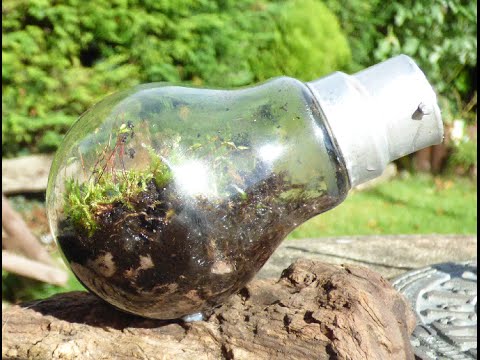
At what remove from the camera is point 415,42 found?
6555 millimetres

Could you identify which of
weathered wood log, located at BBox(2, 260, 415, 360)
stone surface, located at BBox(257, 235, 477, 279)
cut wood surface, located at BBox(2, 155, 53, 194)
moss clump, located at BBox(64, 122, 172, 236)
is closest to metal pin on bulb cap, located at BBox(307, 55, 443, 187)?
weathered wood log, located at BBox(2, 260, 415, 360)

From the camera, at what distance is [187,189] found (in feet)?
5.25

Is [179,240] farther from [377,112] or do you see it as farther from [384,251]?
[384,251]

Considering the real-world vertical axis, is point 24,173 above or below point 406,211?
above

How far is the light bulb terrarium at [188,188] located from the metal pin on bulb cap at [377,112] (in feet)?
0.07

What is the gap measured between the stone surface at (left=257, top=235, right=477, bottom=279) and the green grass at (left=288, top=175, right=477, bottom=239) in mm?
2100

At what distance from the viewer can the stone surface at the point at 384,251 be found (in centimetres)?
279

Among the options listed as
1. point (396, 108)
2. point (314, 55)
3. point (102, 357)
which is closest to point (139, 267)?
point (102, 357)

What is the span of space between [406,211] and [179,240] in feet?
14.7

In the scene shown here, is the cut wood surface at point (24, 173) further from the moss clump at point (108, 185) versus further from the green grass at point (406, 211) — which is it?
the moss clump at point (108, 185)

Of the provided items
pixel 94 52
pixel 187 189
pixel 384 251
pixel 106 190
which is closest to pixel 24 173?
pixel 94 52

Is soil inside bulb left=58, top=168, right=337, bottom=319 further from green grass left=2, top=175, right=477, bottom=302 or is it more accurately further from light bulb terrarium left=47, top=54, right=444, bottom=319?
green grass left=2, top=175, right=477, bottom=302

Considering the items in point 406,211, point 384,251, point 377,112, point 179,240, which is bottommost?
point 406,211

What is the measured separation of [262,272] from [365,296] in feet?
2.95
